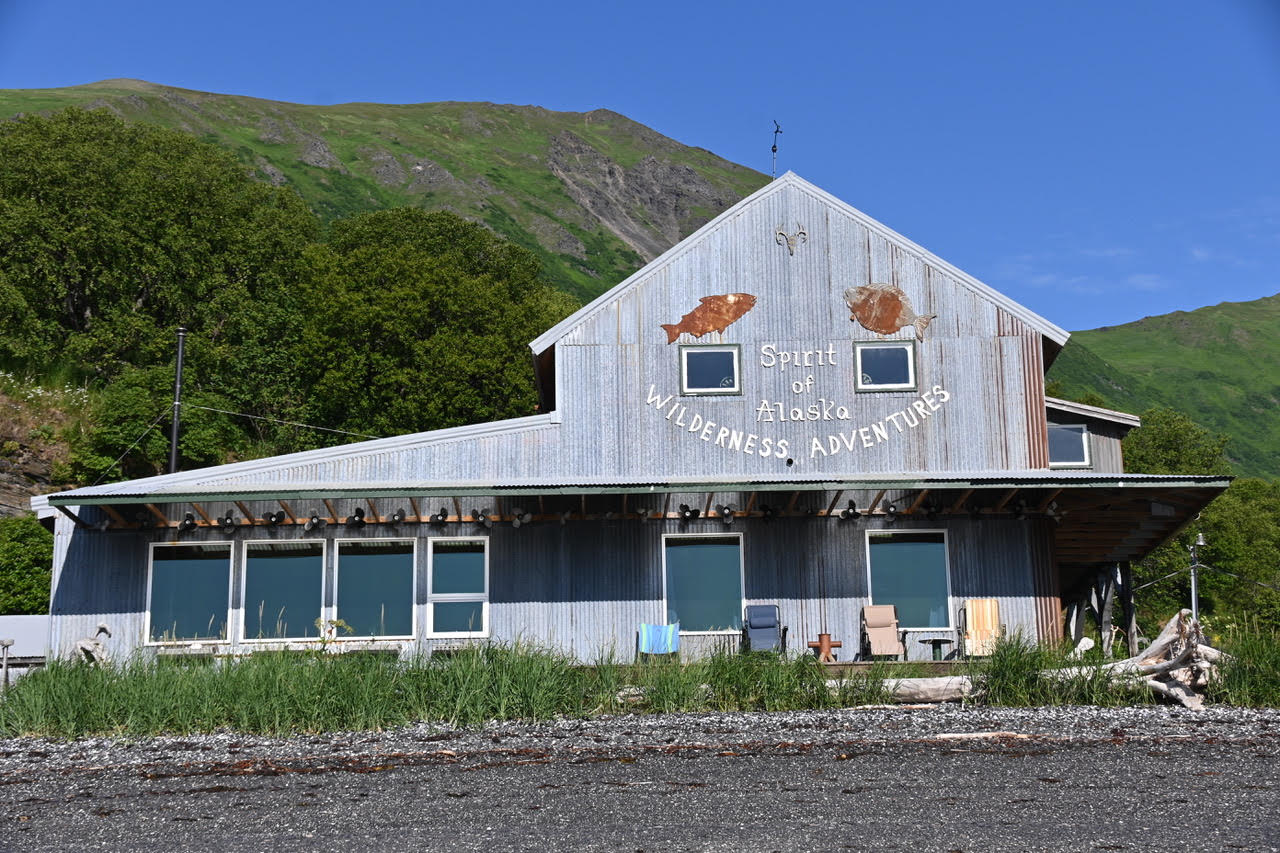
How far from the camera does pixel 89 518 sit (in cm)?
1712

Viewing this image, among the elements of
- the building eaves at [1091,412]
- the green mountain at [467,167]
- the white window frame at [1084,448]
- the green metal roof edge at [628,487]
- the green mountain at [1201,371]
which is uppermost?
the green mountain at [467,167]

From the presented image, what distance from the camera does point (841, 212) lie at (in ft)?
61.8

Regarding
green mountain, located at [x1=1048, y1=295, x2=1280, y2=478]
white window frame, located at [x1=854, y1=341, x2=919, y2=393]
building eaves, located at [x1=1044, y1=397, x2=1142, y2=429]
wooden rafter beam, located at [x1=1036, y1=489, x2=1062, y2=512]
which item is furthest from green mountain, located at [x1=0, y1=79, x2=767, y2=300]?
wooden rafter beam, located at [x1=1036, y1=489, x2=1062, y2=512]

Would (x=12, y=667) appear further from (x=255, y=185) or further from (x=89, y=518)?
(x=255, y=185)

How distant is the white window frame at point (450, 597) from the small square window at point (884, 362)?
6.17 metres

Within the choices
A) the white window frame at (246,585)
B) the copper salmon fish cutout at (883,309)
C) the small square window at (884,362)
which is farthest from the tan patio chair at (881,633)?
the white window frame at (246,585)

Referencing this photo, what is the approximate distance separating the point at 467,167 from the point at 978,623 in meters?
135

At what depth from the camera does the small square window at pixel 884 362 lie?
18.4 m

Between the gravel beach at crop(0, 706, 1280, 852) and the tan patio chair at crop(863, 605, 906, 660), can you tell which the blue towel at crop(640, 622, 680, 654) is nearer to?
the tan patio chair at crop(863, 605, 906, 660)

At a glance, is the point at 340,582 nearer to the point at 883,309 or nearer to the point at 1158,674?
the point at 883,309

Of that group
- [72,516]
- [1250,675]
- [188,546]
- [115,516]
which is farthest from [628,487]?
[72,516]

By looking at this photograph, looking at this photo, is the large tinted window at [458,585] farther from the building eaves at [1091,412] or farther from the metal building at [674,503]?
the building eaves at [1091,412]

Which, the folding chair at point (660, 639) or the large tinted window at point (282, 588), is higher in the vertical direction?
the large tinted window at point (282, 588)

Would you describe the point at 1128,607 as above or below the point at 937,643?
above
